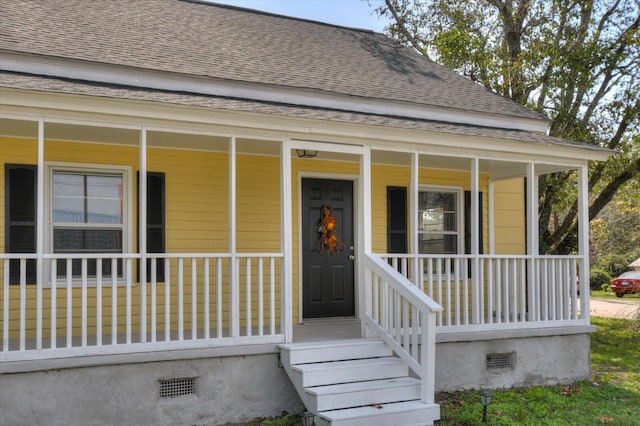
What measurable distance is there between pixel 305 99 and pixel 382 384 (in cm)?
422

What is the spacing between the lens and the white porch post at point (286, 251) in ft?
22.5

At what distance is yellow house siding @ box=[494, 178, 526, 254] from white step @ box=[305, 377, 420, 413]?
4501 millimetres

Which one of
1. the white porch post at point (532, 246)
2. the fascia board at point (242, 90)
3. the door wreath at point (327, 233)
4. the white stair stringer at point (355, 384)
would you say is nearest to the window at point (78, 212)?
the fascia board at point (242, 90)

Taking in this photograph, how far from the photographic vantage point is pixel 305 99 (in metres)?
8.79

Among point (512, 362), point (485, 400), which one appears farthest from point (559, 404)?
point (485, 400)

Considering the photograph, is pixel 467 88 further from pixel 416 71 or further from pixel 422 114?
pixel 422 114

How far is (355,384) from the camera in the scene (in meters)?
6.39

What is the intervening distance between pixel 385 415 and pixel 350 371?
27.4 inches

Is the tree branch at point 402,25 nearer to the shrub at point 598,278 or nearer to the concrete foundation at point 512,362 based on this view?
the concrete foundation at point 512,362

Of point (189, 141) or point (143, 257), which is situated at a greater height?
point (189, 141)

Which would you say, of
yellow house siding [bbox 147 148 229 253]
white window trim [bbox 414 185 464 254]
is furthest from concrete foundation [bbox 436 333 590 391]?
yellow house siding [bbox 147 148 229 253]

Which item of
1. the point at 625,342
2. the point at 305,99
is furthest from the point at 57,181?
the point at 625,342

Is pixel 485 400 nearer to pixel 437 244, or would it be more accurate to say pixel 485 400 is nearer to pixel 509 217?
pixel 437 244

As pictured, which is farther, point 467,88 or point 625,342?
point 625,342
